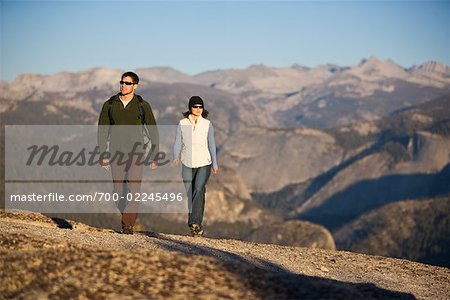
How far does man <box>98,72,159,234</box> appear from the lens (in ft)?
62.6

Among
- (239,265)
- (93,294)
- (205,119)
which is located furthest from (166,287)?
(205,119)

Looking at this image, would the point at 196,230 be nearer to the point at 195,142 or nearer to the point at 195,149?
A: the point at 195,149

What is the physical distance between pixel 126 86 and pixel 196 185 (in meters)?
3.96

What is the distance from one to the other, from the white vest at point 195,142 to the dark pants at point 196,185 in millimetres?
196

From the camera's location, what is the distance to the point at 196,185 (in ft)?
68.3

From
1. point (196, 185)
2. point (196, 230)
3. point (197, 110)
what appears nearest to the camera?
point (197, 110)

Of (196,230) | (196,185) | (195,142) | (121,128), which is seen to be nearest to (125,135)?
(121,128)

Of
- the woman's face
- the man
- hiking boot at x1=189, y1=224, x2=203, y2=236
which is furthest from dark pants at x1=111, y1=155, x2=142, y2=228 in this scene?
hiking boot at x1=189, y1=224, x2=203, y2=236

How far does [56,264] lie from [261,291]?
396cm

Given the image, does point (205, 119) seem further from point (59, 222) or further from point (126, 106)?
point (59, 222)

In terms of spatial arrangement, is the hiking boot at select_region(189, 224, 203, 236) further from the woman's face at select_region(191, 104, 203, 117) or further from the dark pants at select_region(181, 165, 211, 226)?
the woman's face at select_region(191, 104, 203, 117)

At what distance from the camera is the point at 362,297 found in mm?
12938

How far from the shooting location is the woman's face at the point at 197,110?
2048 cm

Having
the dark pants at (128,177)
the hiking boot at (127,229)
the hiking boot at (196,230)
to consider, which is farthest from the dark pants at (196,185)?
the hiking boot at (127,229)
